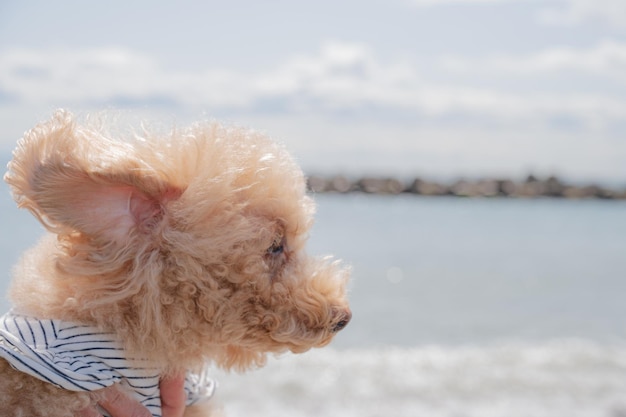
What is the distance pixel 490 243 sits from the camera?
19.3m

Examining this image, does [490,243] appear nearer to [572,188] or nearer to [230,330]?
[230,330]

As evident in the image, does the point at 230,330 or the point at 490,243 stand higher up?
the point at 230,330

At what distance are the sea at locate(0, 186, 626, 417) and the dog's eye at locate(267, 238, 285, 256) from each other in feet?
0.64

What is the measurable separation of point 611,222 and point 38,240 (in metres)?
28.1

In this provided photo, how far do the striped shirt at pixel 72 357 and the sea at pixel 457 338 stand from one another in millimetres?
446

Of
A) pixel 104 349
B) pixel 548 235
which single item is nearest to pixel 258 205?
pixel 104 349

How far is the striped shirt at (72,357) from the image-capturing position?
72.8 inches

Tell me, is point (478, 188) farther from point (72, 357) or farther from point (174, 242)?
point (72, 357)

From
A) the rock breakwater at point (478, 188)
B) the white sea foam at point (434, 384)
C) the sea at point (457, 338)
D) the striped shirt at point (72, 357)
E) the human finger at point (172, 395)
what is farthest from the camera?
the rock breakwater at point (478, 188)

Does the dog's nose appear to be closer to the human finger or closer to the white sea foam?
the human finger

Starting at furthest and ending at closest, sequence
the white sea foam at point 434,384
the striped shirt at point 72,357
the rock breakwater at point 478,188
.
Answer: the rock breakwater at point 478,188 → the white sea foam at point 434,384 → the striped shirt at point 72,357

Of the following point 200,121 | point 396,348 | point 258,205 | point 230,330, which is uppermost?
point 200,121

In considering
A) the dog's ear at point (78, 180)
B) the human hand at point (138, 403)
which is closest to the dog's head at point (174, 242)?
the dog's ear at point (78, 180)

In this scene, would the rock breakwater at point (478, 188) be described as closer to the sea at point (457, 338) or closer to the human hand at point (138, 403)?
the sea at point (457, 338)
